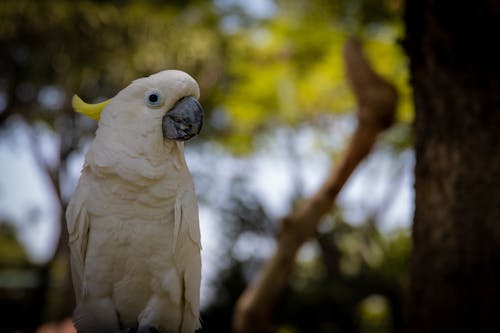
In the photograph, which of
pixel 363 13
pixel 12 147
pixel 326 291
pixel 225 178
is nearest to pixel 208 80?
pixel 225 178

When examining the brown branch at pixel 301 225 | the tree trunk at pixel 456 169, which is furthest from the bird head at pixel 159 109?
the brown branch at pixel 301 225

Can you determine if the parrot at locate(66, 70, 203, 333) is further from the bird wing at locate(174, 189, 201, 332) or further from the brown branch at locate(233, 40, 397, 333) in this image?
the brown branch at locate(233, 40, 397, 333)

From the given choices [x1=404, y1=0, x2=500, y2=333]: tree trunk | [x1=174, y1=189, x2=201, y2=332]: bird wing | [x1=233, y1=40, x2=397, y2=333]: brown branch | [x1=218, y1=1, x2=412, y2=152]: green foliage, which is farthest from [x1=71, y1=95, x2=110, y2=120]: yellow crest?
[x1=218, y1=1, x2=412, y2=152]: green foliage

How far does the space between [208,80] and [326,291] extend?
11.5 feet

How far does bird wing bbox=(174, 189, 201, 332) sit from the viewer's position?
1.50 meters

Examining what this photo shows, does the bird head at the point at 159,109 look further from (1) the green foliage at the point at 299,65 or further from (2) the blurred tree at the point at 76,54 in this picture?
(1) the green foliage at the point at 299,65

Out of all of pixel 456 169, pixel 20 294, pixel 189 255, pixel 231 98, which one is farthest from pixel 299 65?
pixel 189 255

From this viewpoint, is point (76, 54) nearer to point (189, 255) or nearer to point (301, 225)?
point (301, 225)

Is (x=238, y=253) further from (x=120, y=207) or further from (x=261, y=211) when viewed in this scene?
(x=120, y=207)

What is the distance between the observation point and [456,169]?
275cm

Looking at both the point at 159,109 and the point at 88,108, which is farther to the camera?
the point at 88,108

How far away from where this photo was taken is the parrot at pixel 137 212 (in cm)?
146

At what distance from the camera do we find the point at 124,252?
4.85 ft

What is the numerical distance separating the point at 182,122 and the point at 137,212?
0.29 m
